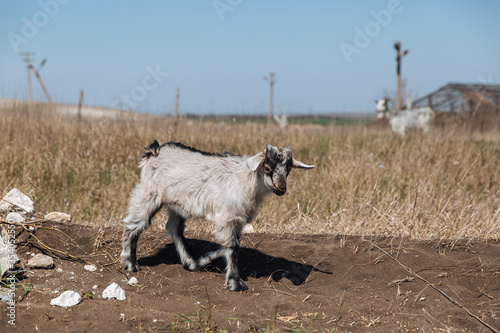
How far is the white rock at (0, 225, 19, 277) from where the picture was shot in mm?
4012

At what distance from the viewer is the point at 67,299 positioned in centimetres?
359

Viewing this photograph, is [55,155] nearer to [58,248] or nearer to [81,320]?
[58,248]

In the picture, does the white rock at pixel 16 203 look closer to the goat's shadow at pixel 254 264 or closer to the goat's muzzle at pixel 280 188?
the goat's shadow at pixel 254 264

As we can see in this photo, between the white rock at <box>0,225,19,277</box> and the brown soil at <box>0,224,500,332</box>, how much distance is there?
0.15 m

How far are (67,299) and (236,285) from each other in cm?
140

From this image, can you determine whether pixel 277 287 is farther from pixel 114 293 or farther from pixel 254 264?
pixel 114 293

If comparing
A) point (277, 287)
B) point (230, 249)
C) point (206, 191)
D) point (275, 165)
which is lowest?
point (277, 287)

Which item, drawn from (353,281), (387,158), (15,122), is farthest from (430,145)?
(15,122)

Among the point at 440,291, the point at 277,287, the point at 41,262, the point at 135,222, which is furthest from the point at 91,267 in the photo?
the point at 440,291

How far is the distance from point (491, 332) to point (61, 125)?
8.34 meters

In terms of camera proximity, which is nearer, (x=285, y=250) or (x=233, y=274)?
(x=233, y=274)

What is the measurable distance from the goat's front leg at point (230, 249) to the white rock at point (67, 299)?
126 cm

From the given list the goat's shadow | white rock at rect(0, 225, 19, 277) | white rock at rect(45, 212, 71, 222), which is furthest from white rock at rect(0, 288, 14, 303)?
white rock at rect(45, 212, 71, 222)

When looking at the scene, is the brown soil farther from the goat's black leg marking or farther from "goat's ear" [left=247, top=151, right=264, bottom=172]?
"goat's ear" [left=247, top=151, right=264, bottom=172]
